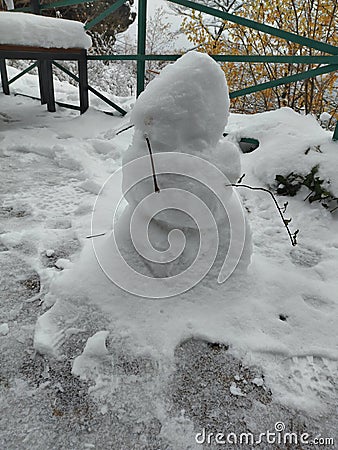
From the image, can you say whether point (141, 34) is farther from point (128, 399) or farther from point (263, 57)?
point (128, 399)

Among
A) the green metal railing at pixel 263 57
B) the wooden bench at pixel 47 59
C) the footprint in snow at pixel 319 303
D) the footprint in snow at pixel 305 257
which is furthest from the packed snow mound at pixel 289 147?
the wooden bench at pixel 47 59

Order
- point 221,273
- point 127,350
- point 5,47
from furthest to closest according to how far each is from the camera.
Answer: point 5,47 < point 221,273 < point 127,350

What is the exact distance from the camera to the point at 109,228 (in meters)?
1.67

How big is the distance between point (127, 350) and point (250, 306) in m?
0.48

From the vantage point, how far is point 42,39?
2896mm

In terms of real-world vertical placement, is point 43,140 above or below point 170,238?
below

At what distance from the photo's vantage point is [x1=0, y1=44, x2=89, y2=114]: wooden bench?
2875mm

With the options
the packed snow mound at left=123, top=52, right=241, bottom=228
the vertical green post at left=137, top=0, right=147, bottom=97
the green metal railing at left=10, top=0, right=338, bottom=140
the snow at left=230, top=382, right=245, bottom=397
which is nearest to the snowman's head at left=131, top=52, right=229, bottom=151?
the packed snow mound at left=123, top=52, right=241, bottom=228

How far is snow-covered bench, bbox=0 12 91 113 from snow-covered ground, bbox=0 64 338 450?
1700 millimetres

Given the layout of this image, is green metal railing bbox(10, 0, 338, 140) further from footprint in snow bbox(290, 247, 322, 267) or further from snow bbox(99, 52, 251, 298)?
snow bbox(99, 52, 251, 298)

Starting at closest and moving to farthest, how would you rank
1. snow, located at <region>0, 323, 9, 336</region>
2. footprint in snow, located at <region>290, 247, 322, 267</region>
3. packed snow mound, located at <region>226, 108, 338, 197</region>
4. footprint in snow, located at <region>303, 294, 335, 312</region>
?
snow, located at <region>0, 323, 9, 336</region> < footprint in snow, located at <region>303, 294, 335, 312</region> < footprint in snow, located at <region>290, 247, 322, 267</region> < packed snow mound, located at <region>226, 108, 338, 197</region>

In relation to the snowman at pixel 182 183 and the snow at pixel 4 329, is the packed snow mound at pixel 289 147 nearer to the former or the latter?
the snowman at pixel 182 183

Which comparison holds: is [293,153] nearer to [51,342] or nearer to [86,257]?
[86,257]

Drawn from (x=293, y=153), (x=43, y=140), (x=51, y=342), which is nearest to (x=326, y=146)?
(x=293, y=153)
